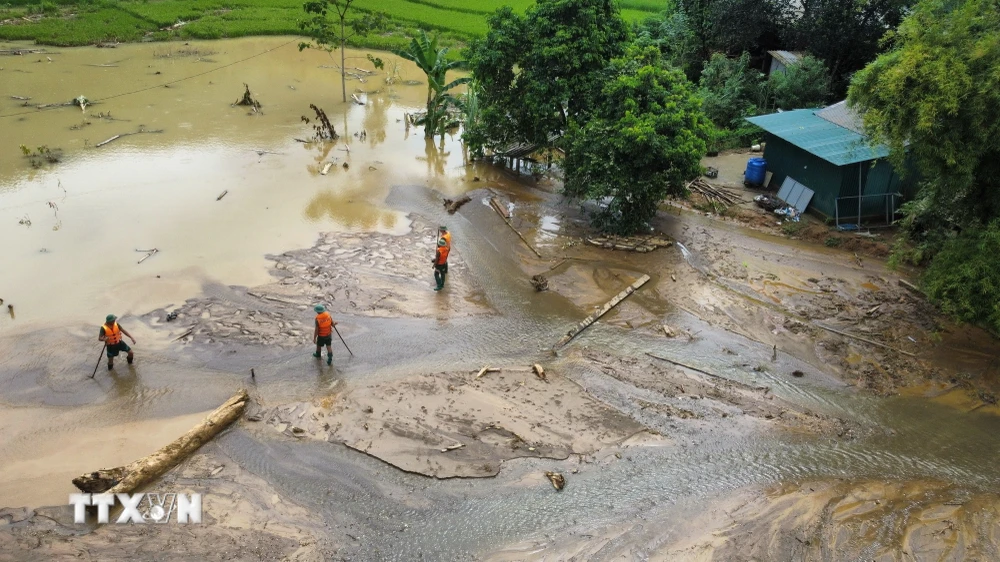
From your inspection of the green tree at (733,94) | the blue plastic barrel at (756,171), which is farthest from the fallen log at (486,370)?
the green tree at (733,94)

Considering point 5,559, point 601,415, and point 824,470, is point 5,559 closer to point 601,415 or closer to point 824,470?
point 601,415

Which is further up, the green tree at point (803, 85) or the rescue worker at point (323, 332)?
the green tree at point (803, 85)

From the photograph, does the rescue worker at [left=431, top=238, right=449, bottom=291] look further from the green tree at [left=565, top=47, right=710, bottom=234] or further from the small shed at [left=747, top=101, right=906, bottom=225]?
the small shed at [left=747, top=101, right=906, bottom=225]

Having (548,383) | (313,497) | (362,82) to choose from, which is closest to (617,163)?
(548,383)

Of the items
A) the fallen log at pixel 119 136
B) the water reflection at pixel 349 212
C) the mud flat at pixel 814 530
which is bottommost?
the mud flat at pixel 814 530

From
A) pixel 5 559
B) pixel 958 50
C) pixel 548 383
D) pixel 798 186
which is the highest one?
pixel 958 50

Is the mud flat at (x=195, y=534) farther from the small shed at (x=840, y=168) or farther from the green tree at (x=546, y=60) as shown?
the small shed at (x=840, y=168)
